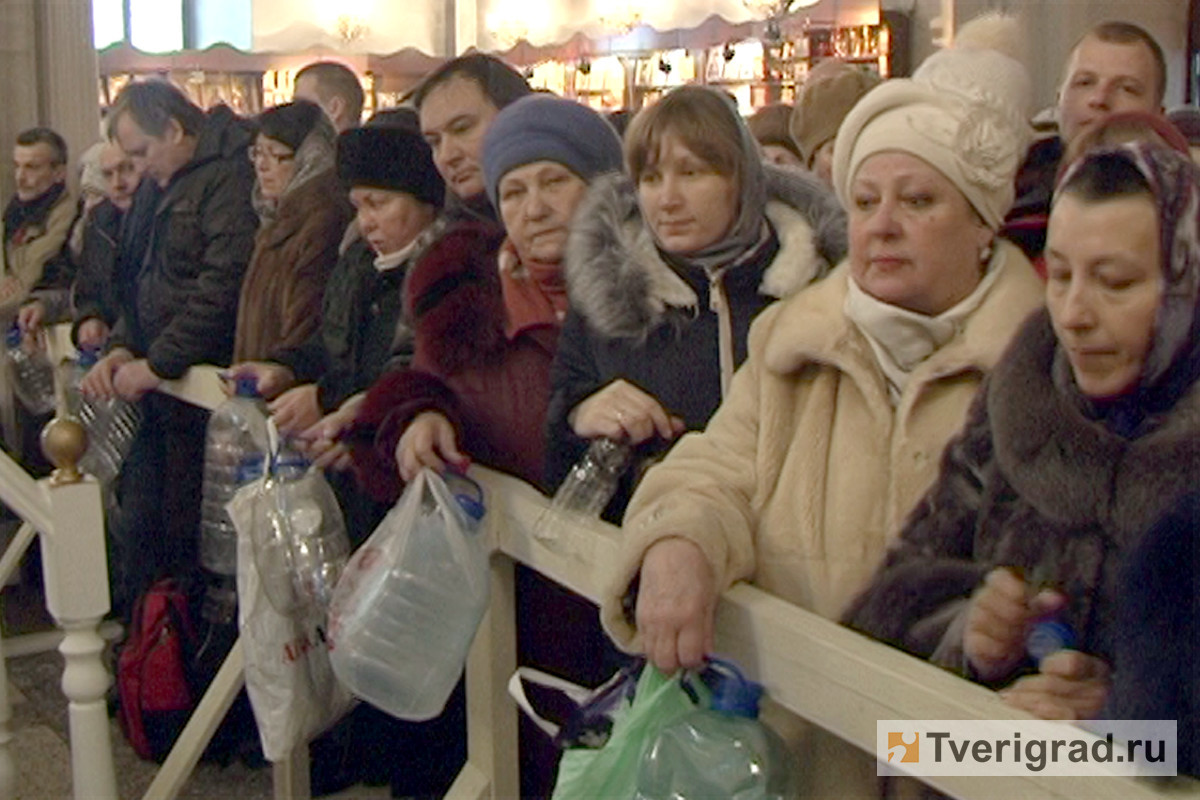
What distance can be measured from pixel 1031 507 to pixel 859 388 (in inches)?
12.7

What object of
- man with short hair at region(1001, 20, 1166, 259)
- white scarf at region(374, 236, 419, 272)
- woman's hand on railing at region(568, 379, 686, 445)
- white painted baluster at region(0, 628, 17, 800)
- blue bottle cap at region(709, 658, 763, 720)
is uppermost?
man with short hair at region(1001, 20, 1166, 259)

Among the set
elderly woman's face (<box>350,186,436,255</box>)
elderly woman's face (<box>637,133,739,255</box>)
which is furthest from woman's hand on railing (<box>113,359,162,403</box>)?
elderly woman's face (<box>637,133,739,255</box>)

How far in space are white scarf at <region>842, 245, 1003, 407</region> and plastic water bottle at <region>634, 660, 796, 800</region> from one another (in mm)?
354

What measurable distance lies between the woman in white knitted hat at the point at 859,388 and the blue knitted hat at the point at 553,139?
692 millimetres

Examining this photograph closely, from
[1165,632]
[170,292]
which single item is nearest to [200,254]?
[170,292]

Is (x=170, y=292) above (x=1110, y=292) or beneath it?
beneath

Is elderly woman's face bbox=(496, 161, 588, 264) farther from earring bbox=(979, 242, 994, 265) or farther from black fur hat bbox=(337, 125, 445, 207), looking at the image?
earring bbox=(979, 242, 994, 265)

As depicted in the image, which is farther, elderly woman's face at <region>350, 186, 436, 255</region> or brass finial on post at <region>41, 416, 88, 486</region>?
elderly woman's face at <region>350, 186, 436, 255</region>

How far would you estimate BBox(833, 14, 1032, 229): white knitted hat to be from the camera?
4.90 ft

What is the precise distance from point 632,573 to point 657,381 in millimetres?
468

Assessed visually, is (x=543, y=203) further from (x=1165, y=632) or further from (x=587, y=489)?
(x=1165, y=632)

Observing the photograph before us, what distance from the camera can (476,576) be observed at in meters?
2.16

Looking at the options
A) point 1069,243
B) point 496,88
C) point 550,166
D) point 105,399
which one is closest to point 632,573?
point 1069,243

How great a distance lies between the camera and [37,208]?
5.29 meters
